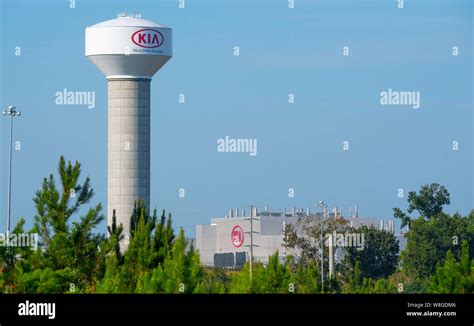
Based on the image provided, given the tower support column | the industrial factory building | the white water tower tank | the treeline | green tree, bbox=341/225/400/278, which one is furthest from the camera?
the industrial factory building

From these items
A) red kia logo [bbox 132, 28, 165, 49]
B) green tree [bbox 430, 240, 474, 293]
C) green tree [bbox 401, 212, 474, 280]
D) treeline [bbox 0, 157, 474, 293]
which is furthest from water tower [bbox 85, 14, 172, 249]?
green tree [bbox 430, 240, 474, 293]

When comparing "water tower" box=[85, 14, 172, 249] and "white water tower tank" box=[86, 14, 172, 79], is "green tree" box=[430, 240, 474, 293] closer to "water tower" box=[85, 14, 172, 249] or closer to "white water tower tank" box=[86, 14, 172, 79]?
"water tower" box=[85, 14, 172, 249]

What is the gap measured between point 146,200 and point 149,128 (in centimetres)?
510

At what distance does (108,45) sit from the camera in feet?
298

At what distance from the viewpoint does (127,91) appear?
306 ft

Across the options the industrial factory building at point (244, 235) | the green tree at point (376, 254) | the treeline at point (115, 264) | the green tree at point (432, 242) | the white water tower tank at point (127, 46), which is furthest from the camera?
the industrial factory building at point (244, 235)

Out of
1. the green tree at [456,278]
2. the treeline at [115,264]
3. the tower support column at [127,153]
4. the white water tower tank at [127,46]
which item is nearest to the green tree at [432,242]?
the tower support column at [127,153]

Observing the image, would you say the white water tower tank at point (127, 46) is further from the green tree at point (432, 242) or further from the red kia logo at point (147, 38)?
the green tree at point (432, 242)

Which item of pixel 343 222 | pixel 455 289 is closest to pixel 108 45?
pixel 343 222

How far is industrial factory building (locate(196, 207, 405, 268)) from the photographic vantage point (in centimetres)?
14438

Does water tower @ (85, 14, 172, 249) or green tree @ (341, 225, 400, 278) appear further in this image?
green tree @ (341, 225, 400, 278)

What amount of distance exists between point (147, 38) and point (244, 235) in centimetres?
5897

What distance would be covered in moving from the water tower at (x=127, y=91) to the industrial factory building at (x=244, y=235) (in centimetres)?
4564

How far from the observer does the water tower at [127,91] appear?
9075 cm
